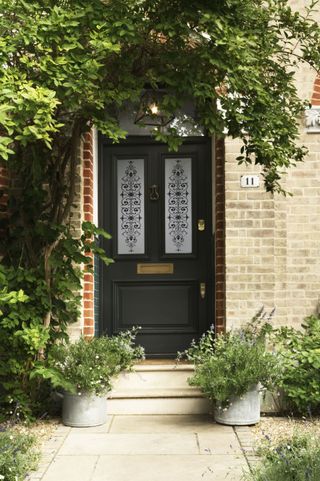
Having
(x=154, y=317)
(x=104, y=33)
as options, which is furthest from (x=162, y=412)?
(x=104, y=33)

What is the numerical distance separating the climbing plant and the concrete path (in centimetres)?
90

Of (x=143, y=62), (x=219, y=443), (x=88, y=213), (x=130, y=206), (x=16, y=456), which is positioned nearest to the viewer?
(x=16, y=456)

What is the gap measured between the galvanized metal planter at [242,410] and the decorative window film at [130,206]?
221cm

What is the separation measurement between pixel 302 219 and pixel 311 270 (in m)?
0.55

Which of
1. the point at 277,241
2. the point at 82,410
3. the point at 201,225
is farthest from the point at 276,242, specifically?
the point at 82,410

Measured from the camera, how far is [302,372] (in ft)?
18.8

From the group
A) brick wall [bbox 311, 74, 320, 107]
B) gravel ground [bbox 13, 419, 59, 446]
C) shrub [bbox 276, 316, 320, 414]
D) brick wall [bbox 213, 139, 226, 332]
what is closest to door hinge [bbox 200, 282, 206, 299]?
brick wall [bbox 213, 139, 226, 332]

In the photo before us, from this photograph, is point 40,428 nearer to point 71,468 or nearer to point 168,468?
point 71,468

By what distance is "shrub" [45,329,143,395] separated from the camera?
5.48 m

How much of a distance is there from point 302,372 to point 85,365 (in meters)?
1.92

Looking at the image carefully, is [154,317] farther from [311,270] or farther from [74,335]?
[311,270]

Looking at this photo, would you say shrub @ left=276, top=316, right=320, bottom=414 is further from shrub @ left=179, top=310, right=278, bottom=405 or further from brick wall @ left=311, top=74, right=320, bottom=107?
brick wall @ left=311, top=74, right=320, bottom=107

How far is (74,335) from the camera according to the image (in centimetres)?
639

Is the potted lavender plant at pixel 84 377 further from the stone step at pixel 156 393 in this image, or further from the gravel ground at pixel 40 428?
the stone step at pixel 156 393
